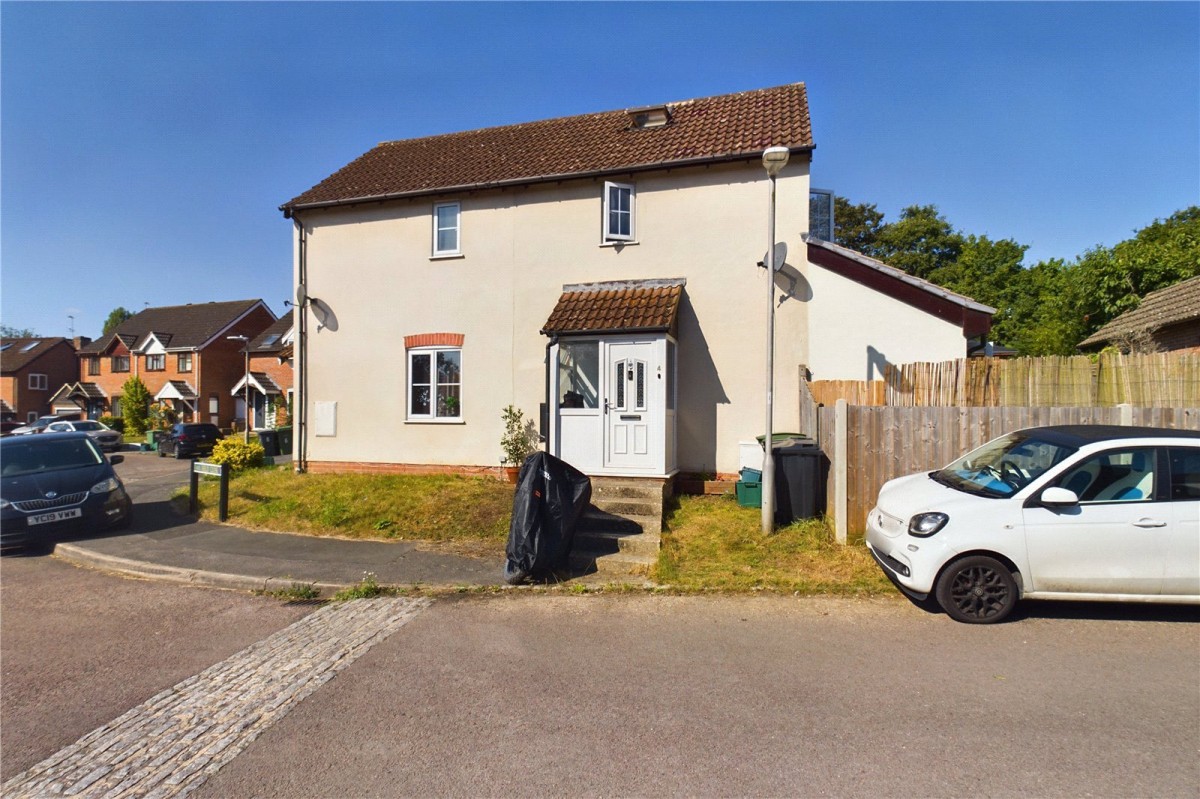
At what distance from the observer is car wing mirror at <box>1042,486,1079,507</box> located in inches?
193

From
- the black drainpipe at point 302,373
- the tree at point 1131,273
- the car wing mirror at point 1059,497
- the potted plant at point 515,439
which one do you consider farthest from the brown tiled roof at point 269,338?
the tree at point 1131,273

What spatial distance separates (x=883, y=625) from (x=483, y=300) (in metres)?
9.12

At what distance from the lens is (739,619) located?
5.38 metres

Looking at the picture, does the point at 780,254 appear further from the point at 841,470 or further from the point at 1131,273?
the point at 1131,273

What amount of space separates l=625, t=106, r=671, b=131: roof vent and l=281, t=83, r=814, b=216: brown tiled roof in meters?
0.21

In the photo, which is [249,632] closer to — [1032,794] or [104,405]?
[1032,794]

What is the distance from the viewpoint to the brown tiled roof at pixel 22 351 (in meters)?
46.0

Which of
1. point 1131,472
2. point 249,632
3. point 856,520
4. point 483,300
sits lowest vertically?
point 249,632

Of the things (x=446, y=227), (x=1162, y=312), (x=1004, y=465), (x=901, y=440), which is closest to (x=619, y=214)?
(x=446, y=227)

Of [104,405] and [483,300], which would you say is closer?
[483,300]

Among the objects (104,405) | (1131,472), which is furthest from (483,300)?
(104,405)

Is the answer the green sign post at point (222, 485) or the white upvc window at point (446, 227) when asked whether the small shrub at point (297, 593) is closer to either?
the green sign post at point (222, 485)

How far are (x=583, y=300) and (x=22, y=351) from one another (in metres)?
61.6

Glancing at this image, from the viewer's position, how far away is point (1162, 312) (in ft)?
44.9
